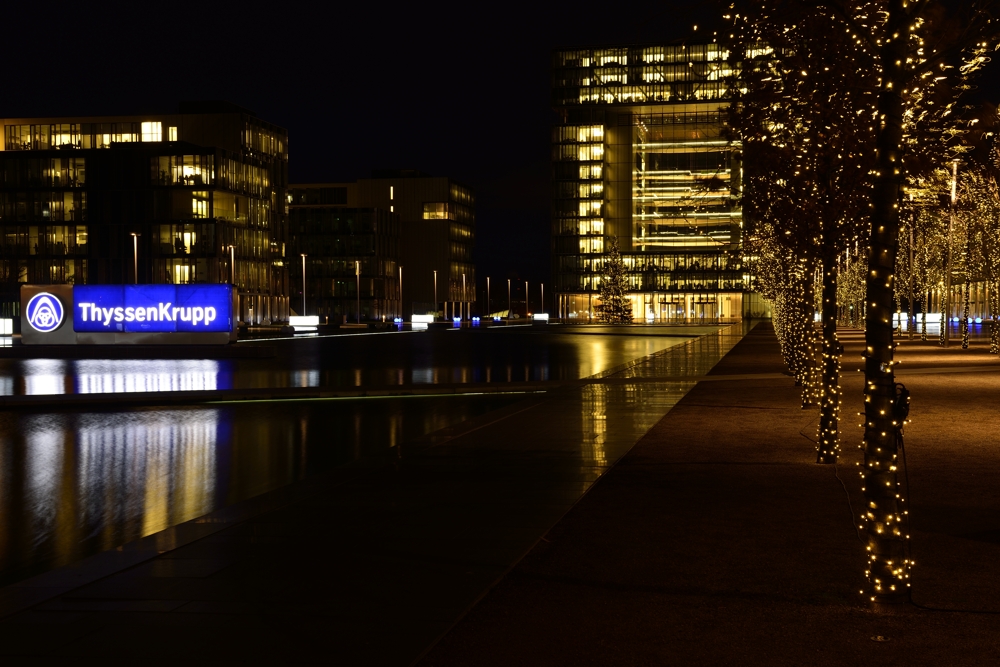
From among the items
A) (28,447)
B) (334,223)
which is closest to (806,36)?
(28,447)

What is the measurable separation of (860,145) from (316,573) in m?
9.36

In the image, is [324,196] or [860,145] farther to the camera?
[324,196]

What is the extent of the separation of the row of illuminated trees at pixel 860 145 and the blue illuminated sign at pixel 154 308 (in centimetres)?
3434

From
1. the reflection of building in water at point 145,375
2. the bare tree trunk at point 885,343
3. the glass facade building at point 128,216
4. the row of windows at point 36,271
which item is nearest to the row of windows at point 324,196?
the glass facade building at point 128,216

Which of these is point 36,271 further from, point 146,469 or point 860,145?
point 860,145

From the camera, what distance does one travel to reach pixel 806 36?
13.7 meters

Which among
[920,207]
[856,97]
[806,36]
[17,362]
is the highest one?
[806,36]

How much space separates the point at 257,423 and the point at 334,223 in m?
135

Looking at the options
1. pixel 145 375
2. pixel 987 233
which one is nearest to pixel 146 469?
pixel 145 375

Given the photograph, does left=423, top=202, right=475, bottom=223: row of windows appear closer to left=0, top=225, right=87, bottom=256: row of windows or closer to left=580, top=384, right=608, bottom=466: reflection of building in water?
left=0, top=225, right=87, bottom=256: row of windows

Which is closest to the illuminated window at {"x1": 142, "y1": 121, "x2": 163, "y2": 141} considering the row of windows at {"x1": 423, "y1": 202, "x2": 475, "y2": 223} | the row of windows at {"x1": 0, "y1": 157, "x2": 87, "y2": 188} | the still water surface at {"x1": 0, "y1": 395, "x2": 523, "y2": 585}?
the row of windows at {"x1": 0, "y1": 157, "x2": 87, "y2": 188}

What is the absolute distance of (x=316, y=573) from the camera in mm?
7906

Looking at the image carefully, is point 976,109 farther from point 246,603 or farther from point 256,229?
point 256,229

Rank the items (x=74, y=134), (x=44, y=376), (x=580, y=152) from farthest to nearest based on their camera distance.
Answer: (x=580, y=152), (x=74, y=134), (x=44, y=376)
